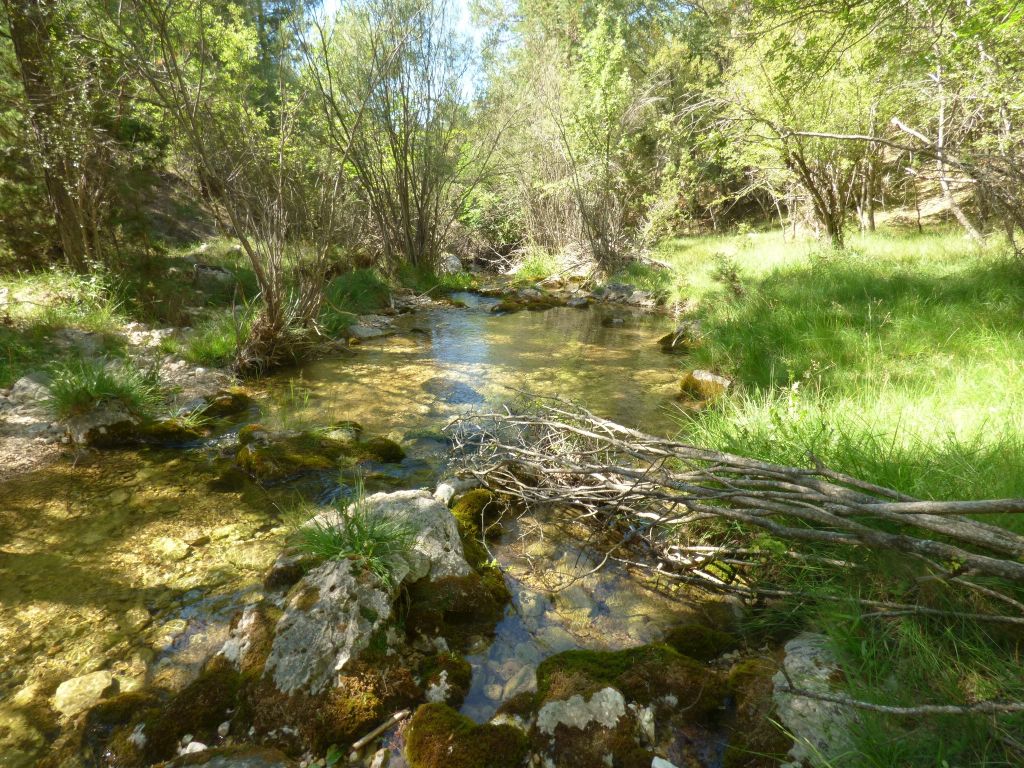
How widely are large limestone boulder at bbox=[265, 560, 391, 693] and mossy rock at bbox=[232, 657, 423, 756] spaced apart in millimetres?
46

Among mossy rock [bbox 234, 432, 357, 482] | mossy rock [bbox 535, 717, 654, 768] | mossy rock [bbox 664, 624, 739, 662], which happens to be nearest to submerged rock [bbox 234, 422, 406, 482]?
mossy rock [bbox 234, 432, 357, 482]

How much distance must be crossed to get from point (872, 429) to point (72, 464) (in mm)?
5793

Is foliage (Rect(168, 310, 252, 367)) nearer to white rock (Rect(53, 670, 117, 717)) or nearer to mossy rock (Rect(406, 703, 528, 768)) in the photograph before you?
white rock (Rect(53, 670, 117, 717))

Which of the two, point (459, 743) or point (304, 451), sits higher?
point (304, 451)

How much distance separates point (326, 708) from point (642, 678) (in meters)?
1.20

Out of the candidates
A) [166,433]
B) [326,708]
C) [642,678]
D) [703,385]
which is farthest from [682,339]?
[326,708]

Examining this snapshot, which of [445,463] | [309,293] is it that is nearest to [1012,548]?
[445,463]

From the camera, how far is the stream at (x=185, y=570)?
214cm

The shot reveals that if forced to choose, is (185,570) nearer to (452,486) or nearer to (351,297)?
(452,486)

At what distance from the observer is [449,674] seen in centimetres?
205

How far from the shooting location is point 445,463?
411cm

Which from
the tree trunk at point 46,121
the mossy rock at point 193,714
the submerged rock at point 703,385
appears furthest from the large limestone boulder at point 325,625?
the tree trunk at point 46,121

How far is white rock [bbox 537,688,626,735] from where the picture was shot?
5.46 feet

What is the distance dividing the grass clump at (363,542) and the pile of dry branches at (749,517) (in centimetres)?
85
